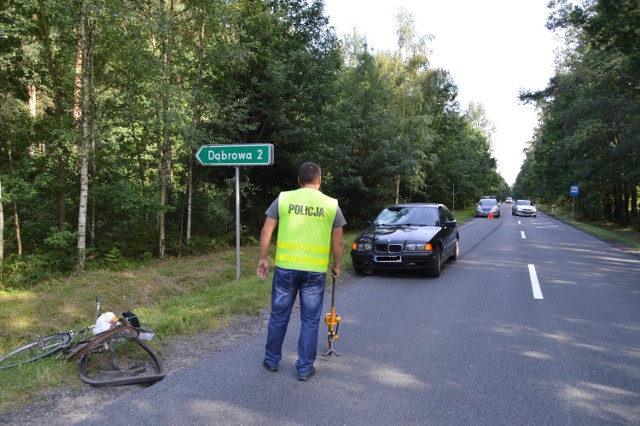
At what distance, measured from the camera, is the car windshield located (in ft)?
33.9

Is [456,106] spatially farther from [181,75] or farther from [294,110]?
[181,75]

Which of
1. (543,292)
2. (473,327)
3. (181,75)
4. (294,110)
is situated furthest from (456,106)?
(473,327)

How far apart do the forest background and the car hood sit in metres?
5.18

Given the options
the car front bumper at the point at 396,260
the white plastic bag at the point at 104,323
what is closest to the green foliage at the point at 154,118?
the car front bumper at the point at 396,260

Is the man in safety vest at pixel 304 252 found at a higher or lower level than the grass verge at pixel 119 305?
higher

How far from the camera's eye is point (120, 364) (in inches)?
166

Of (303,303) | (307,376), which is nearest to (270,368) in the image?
(307,376)

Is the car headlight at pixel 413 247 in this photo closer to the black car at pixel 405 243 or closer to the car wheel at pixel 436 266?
the black car at pixel 405 243

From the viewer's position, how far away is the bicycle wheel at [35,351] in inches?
171

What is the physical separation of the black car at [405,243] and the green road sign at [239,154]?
2.77 metres

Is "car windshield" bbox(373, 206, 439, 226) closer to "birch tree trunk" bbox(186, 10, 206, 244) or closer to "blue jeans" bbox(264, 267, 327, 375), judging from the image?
"birch tree trunk" bbox(186, 10, 206, 244)

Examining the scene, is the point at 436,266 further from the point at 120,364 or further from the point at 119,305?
A: the point at 120,364

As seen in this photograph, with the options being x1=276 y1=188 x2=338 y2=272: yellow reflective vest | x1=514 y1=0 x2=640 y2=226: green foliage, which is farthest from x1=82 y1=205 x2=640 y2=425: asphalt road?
x1=514 y1=0 x2=640 y2=226: green foliage

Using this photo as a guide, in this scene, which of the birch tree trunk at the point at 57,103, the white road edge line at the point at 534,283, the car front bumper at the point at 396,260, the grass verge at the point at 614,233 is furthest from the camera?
the grass verge at the point at 614,233
